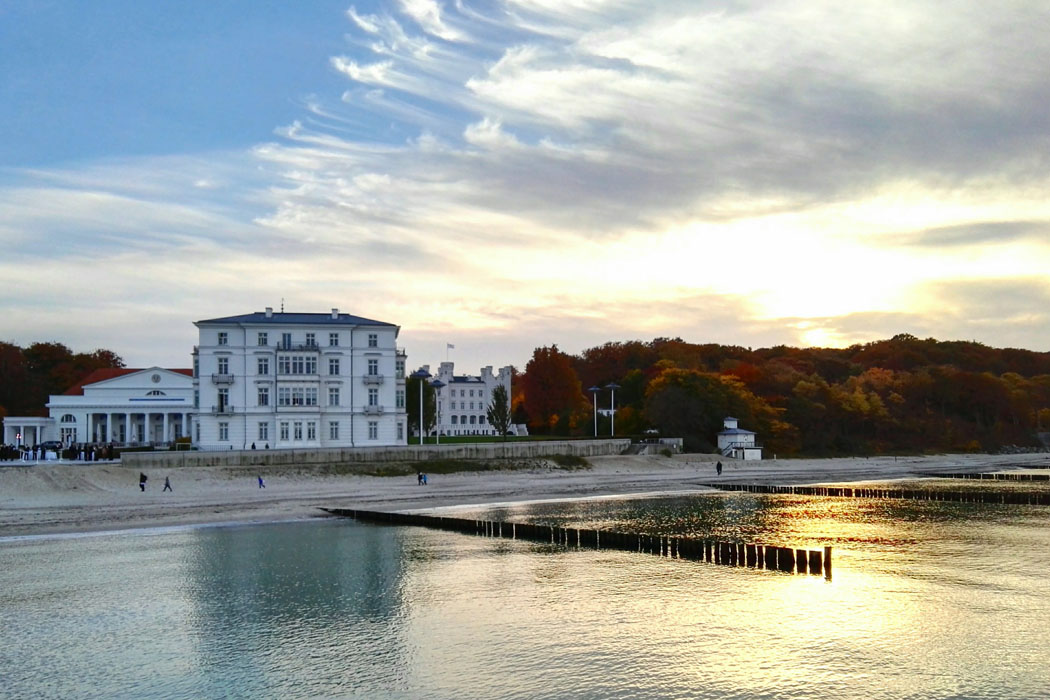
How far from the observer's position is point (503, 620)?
2406 cm

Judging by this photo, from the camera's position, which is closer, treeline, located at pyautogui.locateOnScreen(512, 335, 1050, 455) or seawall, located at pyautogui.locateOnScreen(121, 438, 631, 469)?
seawall, located at pyautogui.locateOnScreen(121, 438, 631, 469)

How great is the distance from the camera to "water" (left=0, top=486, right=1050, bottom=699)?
18.9 meters

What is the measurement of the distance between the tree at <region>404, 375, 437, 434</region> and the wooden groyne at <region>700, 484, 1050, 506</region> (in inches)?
1843

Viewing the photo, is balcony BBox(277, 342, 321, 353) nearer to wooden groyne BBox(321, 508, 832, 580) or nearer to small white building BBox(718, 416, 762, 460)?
wooden groyne BBox(321, 508, 832, 580)

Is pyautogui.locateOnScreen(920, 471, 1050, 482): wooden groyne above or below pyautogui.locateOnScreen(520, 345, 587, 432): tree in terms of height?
below

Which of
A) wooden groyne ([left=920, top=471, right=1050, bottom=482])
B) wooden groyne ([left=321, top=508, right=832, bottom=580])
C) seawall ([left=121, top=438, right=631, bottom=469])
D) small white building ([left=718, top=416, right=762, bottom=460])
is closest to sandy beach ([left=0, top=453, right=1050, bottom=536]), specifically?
seawall ([left=121, top=438, right=631, bottom=469])

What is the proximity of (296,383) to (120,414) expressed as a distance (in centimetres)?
2488

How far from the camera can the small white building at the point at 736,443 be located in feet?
303

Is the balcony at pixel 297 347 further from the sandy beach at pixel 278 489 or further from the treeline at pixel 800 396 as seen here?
the treeline at pixel 800 396

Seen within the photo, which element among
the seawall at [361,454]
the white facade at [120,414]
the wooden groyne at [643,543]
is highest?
the white facade at [120,414]

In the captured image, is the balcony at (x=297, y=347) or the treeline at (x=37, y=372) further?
the treeline at (x=37, y=372)

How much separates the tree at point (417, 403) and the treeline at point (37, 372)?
142 ft

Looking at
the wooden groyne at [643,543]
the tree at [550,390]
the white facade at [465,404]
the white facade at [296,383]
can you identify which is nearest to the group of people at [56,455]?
the white facade at [296,383]

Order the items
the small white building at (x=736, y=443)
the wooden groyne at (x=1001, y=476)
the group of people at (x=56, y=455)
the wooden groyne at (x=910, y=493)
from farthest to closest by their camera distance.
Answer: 1. the small white building at (x=736, y=443)
2. the wooden groyne at (x=1001, y=476)
3. the group of people at (x=56, y=455)
4. the wooden groyne at (x=910, y=493)
